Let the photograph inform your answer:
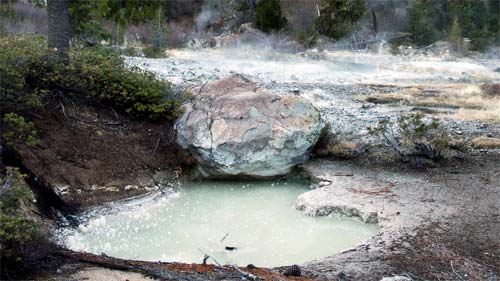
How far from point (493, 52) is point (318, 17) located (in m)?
9.16

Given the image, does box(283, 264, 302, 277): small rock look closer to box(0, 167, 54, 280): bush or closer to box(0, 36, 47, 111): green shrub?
box(0, 167, 54, 280): bush

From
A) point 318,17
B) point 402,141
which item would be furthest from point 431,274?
point 318,17

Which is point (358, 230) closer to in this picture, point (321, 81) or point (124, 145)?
point (124, 145)

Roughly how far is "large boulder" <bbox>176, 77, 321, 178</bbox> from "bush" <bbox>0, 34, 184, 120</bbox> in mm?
659

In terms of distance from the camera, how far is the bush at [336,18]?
1288 inches

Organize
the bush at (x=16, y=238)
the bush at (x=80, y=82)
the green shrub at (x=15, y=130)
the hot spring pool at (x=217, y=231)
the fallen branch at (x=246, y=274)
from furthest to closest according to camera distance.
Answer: the bush at (x=80, y=82) < the green shrub at (x=15, y=130) < the hot spring pool at (x=217, y=231) < the fallen branch at (x=246, y=274) < the bush at (x=16, y=238)

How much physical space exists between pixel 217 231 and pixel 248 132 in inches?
104

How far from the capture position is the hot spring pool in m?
7.54

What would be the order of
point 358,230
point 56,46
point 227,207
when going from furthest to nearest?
point 56,46, point 227,207, point 358,230

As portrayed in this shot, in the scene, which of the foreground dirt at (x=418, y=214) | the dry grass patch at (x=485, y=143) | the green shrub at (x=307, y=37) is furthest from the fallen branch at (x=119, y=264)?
the green shrub at (x=307, y=37)

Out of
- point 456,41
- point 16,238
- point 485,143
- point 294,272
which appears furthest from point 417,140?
point 456,41

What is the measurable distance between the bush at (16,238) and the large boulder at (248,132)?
13.6 feet

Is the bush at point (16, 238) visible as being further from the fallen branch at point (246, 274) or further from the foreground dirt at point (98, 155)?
the foreground dirt at point (98, 155)

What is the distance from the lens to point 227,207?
9.27 metres
